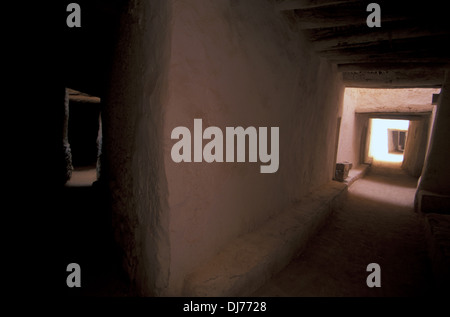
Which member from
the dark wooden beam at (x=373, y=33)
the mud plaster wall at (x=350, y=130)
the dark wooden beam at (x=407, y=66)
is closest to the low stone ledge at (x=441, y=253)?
the dark wooden beam at (x=373, y=33)

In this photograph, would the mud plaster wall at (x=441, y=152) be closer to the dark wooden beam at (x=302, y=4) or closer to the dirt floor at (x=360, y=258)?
the dirt floor at (x=360, y=258)

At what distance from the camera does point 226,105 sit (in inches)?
77.9

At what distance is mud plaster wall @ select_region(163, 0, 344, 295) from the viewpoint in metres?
1.62

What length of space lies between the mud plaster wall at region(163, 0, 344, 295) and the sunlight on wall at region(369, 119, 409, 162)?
44.9 feet

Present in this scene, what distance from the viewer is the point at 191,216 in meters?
1.80

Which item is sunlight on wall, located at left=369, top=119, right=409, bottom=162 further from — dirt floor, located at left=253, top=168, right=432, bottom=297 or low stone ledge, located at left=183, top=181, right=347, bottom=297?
low stone ledge, located at left=183, top=181, right=347, bottom=297

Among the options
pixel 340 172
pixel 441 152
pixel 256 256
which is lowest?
pixel 256 256

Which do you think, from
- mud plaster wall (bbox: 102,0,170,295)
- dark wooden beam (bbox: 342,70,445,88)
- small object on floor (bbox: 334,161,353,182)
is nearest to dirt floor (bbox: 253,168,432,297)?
mud plaster wall (bbox: 102,0,170,295)

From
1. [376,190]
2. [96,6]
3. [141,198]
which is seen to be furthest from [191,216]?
[376,190]

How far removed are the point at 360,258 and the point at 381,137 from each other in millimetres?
17821

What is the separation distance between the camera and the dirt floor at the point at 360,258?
223cm

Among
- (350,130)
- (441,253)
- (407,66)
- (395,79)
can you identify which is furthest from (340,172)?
(441,253)

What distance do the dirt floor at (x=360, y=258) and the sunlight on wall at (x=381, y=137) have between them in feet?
38.2

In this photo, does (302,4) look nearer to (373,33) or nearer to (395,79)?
(373,33)
